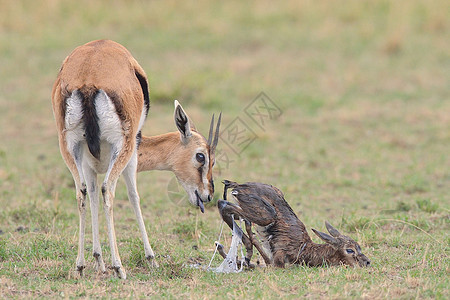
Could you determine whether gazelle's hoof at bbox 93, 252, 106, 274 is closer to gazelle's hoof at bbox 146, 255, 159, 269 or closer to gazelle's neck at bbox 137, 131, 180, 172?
gazelle's hoof at bbox 146, 255, 159, 269

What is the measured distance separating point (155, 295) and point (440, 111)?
7652mm

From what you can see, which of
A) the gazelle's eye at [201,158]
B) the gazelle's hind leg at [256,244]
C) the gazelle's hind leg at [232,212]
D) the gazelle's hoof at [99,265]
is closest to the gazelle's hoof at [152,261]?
the gazelle's hoof at [99,265]

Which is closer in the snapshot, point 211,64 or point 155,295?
point 155,295

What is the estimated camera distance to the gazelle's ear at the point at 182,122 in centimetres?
562

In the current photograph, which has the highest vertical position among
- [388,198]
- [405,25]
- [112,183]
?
[405,25]

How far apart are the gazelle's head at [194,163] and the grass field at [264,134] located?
51 cm

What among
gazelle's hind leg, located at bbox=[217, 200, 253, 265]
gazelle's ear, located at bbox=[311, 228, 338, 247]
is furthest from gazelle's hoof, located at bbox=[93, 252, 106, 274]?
gazelle's ear, located at bbox=[311, 228, 338, 247]

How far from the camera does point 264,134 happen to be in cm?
1021

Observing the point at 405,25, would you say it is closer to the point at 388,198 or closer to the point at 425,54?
the point at 425,54

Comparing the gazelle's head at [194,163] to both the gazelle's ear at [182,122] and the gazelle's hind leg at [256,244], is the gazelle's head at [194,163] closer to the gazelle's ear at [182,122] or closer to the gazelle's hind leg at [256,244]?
the gazelle's ear at [182,122]

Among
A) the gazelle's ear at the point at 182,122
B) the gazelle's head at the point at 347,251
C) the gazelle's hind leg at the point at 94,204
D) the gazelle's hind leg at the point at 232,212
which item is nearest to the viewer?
the gazelle's hind leg at the point at 94,204

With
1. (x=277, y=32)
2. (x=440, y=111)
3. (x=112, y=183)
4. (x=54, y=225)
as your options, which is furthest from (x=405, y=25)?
(x=112, y=183)

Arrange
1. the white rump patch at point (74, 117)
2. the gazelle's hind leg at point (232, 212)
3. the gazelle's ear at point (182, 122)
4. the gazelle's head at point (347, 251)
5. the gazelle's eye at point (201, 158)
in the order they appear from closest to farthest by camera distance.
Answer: the white rump patch at point (74, 117)
the gazelle's head at point (347, 251)
the gazelle's hind leg at point (232, 212)
the gazelle's ear at point (182, 122)
the gazelle's eye at point (201, 158)

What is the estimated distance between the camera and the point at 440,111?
11.1 meters
